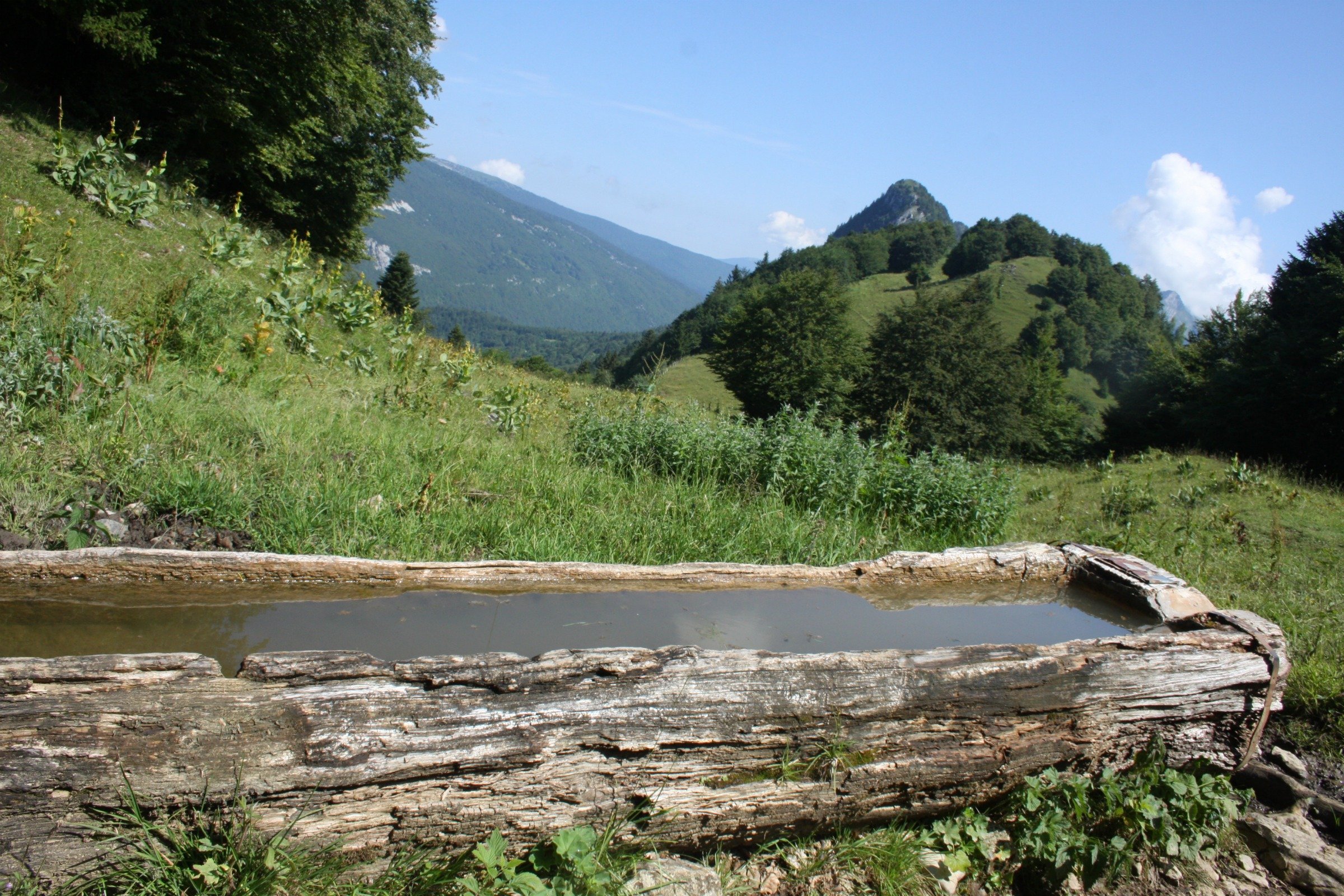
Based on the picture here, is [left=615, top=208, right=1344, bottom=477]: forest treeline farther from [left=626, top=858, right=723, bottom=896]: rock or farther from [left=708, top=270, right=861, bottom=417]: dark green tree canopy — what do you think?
[left=626, top=858, right=723, bottom=896]: rock

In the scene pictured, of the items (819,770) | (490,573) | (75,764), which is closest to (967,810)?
(819,770)

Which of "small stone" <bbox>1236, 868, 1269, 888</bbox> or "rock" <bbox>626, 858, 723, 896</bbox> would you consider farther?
"small stone" <bbox>1236, 868, 1269, 888</bbox>

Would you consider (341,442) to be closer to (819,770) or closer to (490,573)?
(490,573)

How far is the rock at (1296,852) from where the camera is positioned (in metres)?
2.67

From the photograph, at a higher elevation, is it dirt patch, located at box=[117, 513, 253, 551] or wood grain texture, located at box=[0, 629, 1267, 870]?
wood grain texture, located at box=[0, 629, 1267, 870]

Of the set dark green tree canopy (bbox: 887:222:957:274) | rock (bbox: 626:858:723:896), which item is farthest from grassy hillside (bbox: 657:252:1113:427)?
rock (bbox: 626:858:723:896)

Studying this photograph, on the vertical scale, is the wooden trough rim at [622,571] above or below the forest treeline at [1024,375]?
below

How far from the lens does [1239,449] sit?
22062 mm

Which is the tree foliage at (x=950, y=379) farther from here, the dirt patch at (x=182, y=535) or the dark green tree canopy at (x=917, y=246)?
the dark green tree canopy at (x=917, y=246)

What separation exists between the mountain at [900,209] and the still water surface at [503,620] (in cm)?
18321

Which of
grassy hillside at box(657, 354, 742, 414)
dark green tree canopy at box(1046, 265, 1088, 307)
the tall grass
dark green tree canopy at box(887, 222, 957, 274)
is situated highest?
dark green tree canopy at box(887, 222, 957, 274)

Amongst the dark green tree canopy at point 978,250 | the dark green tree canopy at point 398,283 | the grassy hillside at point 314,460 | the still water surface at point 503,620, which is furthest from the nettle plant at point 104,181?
the dark green tree canopy at point 978,250

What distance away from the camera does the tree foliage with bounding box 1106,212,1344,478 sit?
1992 cm

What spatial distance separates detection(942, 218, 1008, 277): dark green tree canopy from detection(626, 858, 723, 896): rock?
87.7 meters
